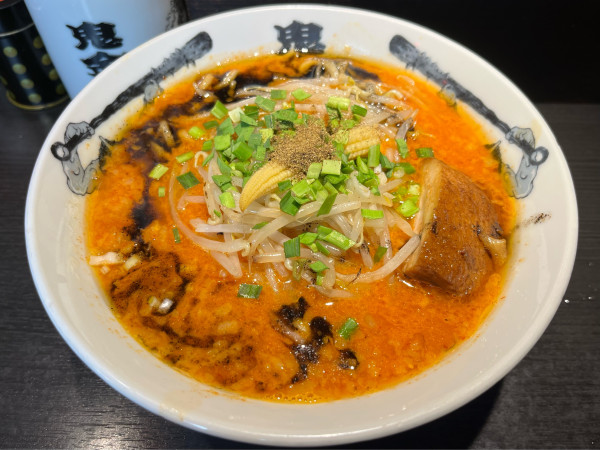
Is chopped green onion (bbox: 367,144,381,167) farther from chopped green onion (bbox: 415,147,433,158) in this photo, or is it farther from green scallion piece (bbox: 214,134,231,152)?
green scallion piece (bbox: 214,134,231,152)

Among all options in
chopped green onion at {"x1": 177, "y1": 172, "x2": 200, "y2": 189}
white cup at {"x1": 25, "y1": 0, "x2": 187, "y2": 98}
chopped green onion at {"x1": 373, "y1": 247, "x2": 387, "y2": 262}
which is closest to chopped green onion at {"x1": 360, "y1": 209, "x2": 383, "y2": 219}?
chopped green onion at {"x1": 373, "y1": 247, "x2": 387, "y2": 262}

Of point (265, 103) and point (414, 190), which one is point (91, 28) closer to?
point (265, 103)

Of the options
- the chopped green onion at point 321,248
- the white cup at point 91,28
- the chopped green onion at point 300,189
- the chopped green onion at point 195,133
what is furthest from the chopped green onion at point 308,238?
the white cup at point 91,28

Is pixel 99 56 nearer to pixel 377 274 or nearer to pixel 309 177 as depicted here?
pixel 309 177

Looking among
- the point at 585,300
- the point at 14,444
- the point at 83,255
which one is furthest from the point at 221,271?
the point at 585,300

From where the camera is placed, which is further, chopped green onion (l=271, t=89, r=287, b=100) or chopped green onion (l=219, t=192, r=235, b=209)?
chopped green onion (l=271, t=89, r=287, b=100)
